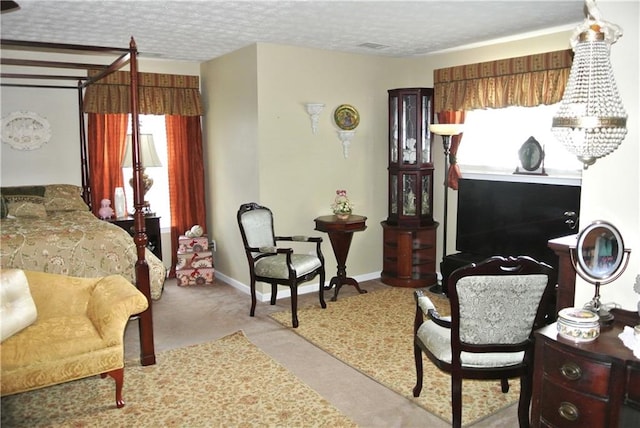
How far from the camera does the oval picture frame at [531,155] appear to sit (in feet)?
15.6

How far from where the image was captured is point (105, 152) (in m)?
5.66

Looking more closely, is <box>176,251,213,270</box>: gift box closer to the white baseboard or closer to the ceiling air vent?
the white baseboard

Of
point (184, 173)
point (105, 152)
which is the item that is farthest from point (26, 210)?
point (184, 173)

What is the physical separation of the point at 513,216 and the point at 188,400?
130 inches

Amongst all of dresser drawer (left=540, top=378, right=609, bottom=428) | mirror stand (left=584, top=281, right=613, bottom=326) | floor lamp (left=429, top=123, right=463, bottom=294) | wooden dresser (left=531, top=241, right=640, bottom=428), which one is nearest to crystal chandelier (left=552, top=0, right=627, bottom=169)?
mirror stand (left=584, top=281, right=613, bottom=326)

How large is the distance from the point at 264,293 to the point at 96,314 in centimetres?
221

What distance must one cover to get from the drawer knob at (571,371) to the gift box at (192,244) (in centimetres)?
437

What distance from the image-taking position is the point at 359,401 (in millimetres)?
3207

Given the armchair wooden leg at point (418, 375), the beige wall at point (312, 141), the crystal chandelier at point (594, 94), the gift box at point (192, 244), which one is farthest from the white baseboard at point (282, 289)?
the crystal chandelier at point (594, 94)

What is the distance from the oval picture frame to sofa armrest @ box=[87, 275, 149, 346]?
3.52 meters

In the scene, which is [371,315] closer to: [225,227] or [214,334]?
[214,334]

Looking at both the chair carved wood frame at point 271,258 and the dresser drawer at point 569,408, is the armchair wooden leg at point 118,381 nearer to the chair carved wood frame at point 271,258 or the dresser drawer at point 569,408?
the chair carved wood frame at point 271,258

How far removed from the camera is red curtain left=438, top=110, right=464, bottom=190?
5445 mm

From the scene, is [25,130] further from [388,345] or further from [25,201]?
[388,345]
